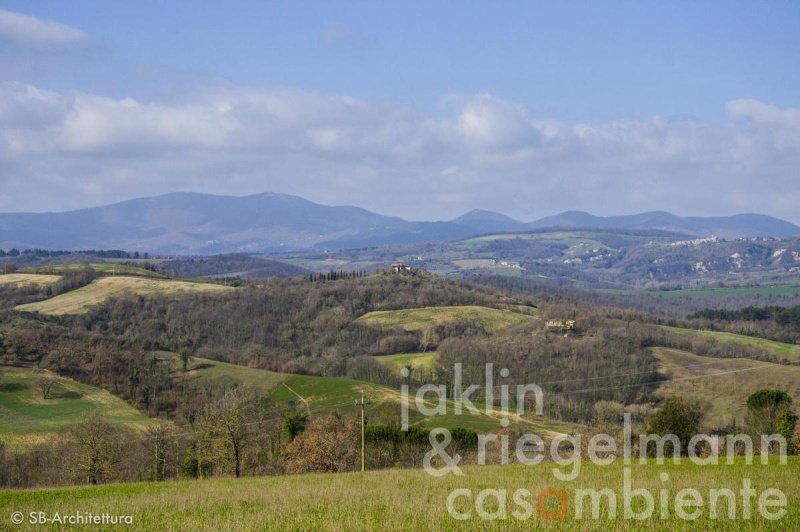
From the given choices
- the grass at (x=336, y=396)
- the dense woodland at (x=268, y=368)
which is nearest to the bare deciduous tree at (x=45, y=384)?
the dense woodland at (x=268, y=368)

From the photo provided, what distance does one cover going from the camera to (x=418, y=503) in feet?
71.5

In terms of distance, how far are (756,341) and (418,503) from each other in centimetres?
17541

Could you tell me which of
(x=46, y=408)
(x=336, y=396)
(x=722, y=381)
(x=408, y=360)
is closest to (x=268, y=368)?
(x=408, y=360)

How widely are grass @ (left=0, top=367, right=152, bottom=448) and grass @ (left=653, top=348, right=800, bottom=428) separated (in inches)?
3237

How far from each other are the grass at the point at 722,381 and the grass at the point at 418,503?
83135 millimetres

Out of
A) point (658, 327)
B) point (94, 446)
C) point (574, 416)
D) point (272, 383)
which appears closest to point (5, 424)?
point (94, 446)

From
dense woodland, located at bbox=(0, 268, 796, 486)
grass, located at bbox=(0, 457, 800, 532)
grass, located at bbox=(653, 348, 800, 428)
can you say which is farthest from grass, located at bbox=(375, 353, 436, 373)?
grass, located at bbox=(0, 457, 800, 532)

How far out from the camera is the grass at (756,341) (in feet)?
522

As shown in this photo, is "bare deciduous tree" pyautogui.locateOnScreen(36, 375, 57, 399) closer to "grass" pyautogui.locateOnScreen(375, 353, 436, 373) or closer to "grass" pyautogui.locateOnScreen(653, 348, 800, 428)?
"grass" pyautogui.locateOnScreen(375, 353, 436, 373)

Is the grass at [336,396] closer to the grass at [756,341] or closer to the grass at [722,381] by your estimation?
the grass at [722,381]

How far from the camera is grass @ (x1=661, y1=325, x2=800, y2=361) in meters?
159

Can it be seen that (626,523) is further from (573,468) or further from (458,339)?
(458,339)

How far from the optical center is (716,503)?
68.0 ft

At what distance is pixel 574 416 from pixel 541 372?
2995 centimetres
